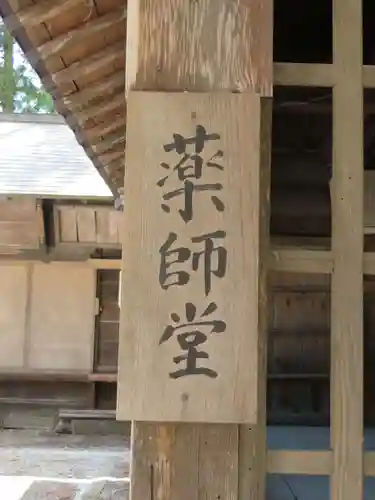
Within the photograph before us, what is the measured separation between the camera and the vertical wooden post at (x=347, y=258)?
1.56 metres

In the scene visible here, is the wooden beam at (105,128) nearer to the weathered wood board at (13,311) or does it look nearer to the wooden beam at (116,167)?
the wooden beam at (116,167)

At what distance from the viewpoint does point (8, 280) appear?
8.65 metres

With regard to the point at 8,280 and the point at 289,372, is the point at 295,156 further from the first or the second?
the point at 8,280

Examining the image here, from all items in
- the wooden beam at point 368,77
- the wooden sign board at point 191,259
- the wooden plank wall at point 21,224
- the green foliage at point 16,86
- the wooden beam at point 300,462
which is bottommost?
the wooden beam at point 300,462

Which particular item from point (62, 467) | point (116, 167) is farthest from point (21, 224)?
point (116, 167)

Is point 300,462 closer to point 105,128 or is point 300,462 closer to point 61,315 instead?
point 105,128

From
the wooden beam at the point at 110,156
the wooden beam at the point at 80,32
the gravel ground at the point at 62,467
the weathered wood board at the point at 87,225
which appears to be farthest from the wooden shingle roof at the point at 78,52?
the weathered wood board at the point at 87,225

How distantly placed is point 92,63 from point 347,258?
6.04ft

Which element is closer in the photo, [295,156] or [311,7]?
[311,7]

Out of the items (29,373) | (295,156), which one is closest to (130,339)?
(295,156)

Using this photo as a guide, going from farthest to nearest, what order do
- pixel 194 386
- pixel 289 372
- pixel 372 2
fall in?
pixel 289 372 → pixel 372 2 → pixel 194 386

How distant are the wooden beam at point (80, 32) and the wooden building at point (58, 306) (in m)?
5.23

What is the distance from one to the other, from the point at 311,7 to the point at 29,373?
22.0ft

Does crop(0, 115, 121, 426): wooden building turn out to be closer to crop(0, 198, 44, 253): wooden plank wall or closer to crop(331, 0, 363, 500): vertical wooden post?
crop(0, 198, 44, 253): wooden plank wall
